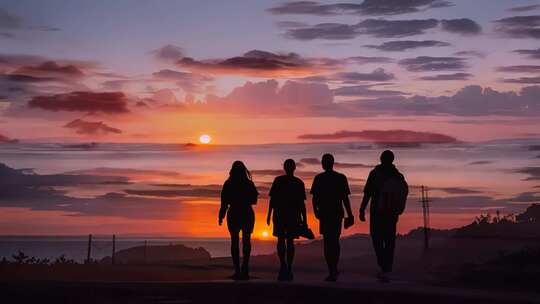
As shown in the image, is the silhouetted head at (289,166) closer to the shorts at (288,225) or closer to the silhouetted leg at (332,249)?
the shorts at (288,225)

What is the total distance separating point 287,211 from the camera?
20156 mm

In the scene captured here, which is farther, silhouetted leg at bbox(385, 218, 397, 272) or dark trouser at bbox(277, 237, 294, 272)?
dark trouser at bbox(277, 237, 294, 272)

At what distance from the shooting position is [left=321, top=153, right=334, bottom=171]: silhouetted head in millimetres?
19688

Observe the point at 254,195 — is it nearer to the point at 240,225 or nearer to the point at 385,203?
the point at 240,225

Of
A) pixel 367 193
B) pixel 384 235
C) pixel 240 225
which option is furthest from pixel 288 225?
pixel 384 235

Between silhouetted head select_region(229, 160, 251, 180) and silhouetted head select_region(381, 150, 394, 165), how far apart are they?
3047 millimetres

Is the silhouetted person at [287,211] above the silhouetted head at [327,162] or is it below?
below

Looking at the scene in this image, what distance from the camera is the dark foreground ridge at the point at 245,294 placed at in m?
16.3

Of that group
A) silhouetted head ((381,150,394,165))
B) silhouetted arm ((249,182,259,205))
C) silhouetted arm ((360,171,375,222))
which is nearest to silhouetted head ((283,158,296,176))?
silhouetted arm ((249,182,259,205))

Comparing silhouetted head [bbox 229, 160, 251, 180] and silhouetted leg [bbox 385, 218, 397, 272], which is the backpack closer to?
silhouetted leg [bbox 385, 218, 397, 272]

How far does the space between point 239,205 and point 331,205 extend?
2.09 metres

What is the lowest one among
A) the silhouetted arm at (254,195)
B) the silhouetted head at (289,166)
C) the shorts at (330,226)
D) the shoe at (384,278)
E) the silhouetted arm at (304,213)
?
the shoe at (384,278)

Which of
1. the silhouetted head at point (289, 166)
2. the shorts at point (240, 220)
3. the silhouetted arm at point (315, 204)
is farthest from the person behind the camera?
the shorts at point (240, 220)

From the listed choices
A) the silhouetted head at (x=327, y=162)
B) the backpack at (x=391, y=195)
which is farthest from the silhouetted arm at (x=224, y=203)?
the backpack at (x=391, y=195)
